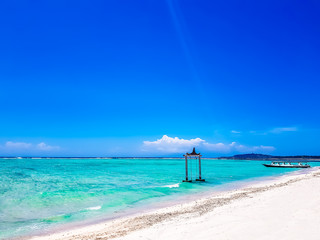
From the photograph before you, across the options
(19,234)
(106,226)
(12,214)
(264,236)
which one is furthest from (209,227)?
(12,214)

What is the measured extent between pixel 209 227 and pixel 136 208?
25.1 feet

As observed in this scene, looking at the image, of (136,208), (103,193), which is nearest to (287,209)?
(136,208)

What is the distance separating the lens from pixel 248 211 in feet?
29.8

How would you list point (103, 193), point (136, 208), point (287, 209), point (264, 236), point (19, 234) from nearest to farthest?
point (264, 236) < point (287, 209) < point (19, 234) < point (136, 208) < point (103, 193)

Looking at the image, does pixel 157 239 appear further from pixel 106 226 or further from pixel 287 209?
pixel 287 209

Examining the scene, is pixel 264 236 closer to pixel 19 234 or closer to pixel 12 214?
pixel 19 234

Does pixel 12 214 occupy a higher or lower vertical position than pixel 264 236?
lower

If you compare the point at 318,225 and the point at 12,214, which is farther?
the point at 12,214

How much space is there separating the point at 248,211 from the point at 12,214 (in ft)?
36.8

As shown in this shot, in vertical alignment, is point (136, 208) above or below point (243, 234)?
below

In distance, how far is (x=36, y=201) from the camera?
15844 mm

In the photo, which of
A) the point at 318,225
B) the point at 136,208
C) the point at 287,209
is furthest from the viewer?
the point at 136,208

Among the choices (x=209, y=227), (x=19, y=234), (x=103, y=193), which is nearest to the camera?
(x=209, y=227)

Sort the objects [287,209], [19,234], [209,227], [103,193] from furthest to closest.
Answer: [103,193] → [19,234] → [287,209] → [209,227]
